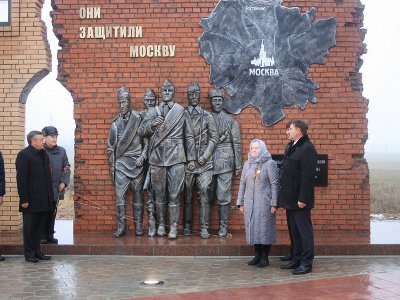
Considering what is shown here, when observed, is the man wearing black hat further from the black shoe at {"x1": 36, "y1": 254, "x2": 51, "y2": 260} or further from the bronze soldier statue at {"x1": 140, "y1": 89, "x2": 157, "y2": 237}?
the bronze soldier statue at {"x1": 140, "y1": 89, "x2": 157, "y2": 237}

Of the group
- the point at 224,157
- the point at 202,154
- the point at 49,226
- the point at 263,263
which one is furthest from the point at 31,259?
the point at 224,157

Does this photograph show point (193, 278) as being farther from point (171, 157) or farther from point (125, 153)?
point (125, 153)

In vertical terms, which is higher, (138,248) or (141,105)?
(141,105)

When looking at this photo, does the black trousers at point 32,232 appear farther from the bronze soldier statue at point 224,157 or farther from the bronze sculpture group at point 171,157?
the bronze soldier statue at point 224,157

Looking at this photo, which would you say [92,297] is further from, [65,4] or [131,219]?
[65,4]

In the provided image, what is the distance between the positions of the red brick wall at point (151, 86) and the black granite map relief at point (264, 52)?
0.48ft

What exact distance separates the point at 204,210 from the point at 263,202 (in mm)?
1606

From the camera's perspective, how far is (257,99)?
8.80 metres

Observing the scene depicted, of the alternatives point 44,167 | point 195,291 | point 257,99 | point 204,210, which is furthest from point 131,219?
point 195,291

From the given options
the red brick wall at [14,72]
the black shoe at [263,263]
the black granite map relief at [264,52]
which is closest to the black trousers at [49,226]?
the red brick wall at [14,72]

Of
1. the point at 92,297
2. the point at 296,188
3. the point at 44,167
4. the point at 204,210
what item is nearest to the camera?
the point at 92,297

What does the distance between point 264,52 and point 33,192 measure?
3.90m

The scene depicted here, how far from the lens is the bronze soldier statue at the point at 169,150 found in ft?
26.7

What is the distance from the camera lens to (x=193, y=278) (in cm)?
637
